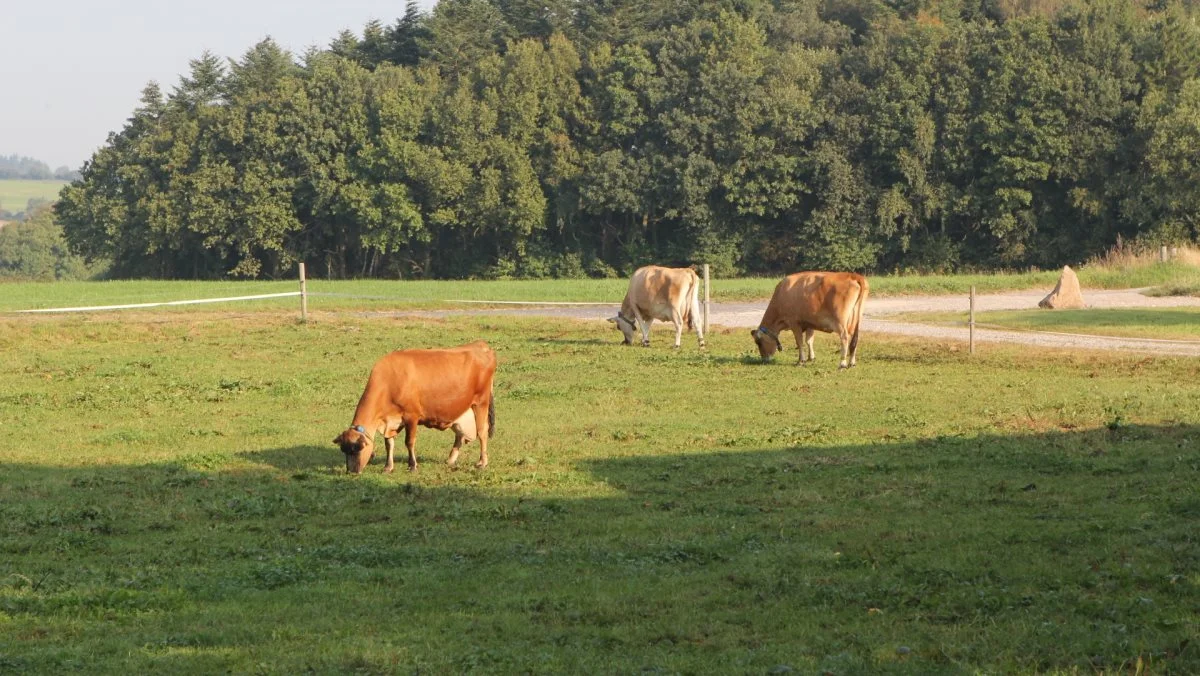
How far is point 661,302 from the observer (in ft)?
99.1

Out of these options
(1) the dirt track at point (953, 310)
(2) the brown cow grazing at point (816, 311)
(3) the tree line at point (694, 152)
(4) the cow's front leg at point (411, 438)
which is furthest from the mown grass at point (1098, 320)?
(3) the tree line at point (694, 152)

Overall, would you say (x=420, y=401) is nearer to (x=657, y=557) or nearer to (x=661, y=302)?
(x=657, y=557)

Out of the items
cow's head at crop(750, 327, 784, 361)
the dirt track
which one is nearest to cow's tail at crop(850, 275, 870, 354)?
cow's head at crop(750, 327, 784, 361)

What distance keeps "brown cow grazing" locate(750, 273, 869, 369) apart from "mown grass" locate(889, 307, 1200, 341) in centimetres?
754

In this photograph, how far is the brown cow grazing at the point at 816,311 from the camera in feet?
84.3

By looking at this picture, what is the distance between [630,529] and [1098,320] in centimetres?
2409

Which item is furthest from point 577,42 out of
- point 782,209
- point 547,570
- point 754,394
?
point 547,570

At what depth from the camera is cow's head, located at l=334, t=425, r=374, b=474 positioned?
1498cm

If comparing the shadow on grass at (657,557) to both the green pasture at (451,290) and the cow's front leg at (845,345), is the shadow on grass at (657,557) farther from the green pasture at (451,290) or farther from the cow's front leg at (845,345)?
the green pasture at (451,290)

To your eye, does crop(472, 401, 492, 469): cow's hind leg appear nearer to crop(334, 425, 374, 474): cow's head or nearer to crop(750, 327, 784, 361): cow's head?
crop(334, 425, 374, 474): cow's head

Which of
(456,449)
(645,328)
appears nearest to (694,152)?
(645,328)

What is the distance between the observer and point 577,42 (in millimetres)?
85250

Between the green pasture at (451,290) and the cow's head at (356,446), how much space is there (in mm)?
26700

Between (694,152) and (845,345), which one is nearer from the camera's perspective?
(845,345)
